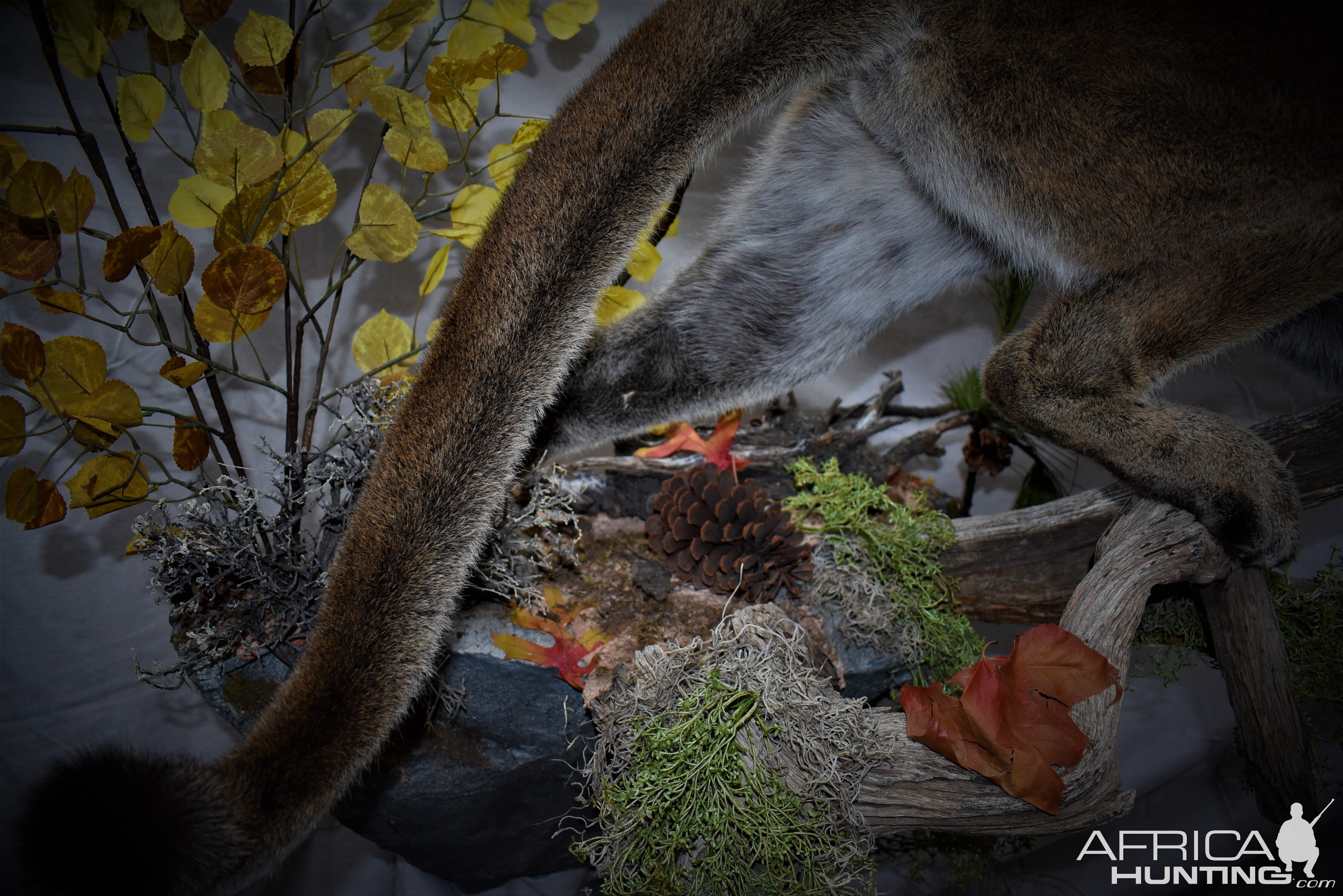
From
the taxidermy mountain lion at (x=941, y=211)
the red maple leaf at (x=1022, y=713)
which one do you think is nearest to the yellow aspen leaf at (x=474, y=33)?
the taxidermy mountain lion at (x=941, y=211)

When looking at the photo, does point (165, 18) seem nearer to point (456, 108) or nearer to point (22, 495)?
point (456, 108)

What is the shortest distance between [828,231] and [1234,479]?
632 millimetres

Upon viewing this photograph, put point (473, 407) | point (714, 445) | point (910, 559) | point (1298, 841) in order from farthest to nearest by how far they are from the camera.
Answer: point (714, 445)
point (910, 559)
point (1298, 841)
point (473, 407)

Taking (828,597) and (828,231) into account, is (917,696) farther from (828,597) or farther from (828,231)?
(828,231)

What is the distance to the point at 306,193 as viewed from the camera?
83 cm

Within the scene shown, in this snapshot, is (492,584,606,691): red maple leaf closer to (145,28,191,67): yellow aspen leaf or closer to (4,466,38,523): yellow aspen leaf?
(4,466,38,523): yellow aspen leaf

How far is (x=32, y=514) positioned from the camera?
0.81 m

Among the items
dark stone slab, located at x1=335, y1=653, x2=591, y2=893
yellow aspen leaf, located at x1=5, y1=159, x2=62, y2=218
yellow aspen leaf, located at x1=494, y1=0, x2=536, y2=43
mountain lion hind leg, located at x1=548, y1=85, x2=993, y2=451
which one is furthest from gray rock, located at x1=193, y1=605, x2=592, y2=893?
yellow aspen leaf, located at x1=494, y1=0, x2=536, y2=43

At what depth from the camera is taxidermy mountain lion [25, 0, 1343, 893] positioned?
57cm

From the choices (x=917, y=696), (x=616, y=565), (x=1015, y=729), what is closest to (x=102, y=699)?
(x=616, y=565)

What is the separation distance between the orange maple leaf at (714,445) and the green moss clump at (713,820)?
0.54m

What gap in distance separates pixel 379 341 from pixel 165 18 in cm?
44

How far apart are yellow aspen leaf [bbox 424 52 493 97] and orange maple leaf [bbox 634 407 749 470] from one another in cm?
63

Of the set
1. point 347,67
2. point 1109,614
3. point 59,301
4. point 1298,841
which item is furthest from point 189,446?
point 1298,841
